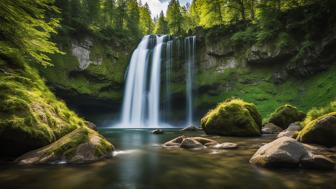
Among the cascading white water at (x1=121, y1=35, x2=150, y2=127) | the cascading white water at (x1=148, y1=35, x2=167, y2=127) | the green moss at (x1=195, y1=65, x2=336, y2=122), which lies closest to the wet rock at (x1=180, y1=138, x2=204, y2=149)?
the green moss at (x1=195, y1=65, x2=336, y2=122)

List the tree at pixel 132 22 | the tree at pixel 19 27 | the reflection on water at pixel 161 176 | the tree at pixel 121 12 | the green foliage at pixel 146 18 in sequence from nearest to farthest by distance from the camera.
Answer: the reflection on water at pixel 161 176 → the tree at pixel 19 27 → the tree at pixel 132 22 → the tree at pixel 121 12 → the green foliage at pixel 146 18

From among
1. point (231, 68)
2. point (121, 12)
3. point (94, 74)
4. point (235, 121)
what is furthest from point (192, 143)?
point (121, 12)

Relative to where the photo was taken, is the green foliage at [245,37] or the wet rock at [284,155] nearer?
the wet rock at [284,155]

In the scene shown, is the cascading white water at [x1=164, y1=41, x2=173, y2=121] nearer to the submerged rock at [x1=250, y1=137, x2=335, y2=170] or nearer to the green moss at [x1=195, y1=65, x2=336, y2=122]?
the green moss at [x1=195, y1=65, x2=336, y2=122]

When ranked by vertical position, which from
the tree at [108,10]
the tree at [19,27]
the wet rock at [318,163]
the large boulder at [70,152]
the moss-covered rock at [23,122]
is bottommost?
the wet rock at [318,163]

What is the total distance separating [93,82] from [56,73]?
209 inches

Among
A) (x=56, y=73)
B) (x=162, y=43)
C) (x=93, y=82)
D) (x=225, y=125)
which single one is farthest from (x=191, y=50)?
(x=225, y=125)

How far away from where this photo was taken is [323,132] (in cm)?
1021

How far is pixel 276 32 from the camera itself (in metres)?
35.1

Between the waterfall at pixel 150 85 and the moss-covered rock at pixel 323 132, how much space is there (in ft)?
93.3

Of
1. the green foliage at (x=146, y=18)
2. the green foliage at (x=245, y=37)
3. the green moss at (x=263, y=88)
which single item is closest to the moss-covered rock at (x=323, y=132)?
the green moss at (x=263, y=88)

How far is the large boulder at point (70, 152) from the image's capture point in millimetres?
7945

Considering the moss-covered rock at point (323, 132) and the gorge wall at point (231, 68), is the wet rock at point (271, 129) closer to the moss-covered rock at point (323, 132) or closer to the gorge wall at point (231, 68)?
the moss-covered rock at point (323, 132)

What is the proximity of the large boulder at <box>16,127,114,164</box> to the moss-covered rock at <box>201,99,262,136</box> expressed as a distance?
34.3ft
